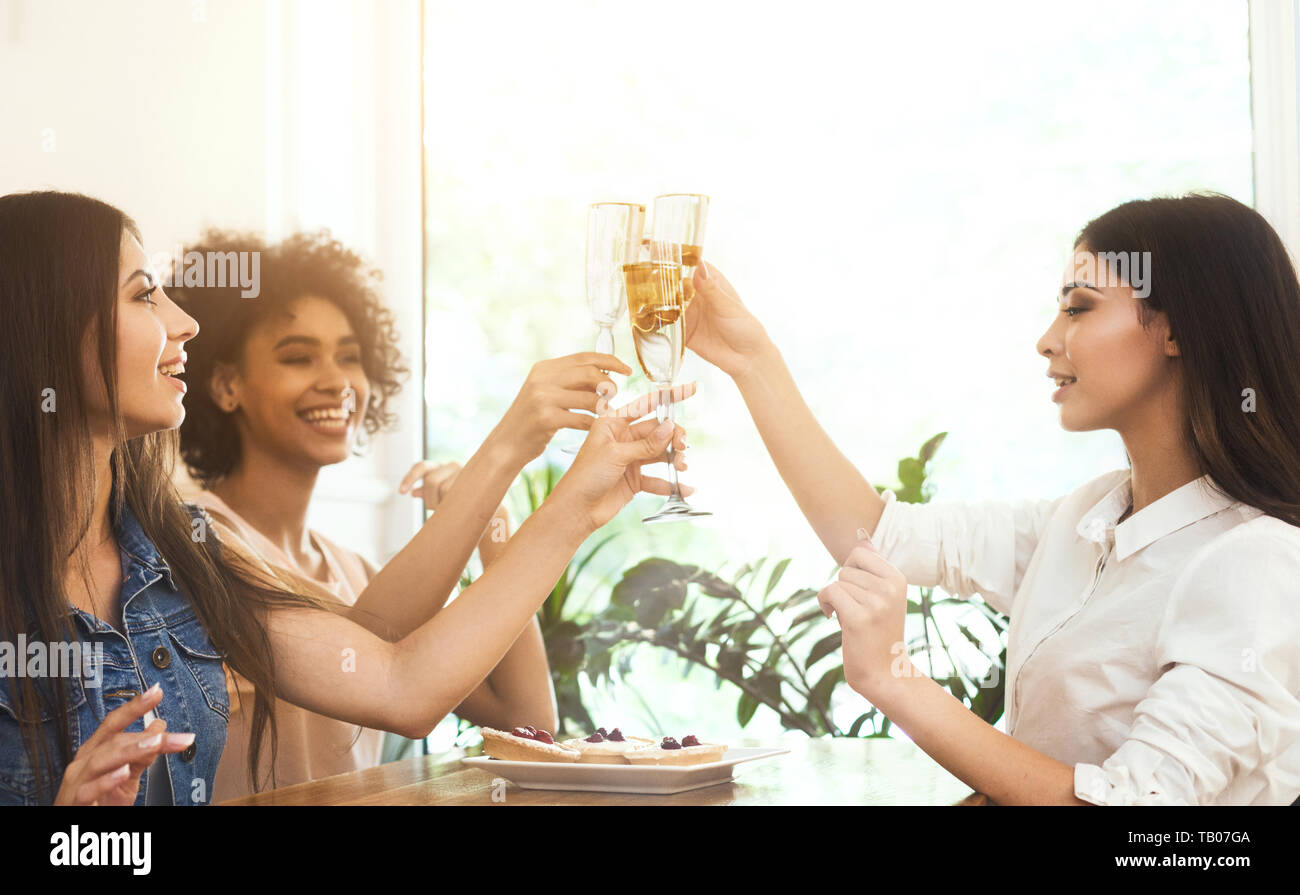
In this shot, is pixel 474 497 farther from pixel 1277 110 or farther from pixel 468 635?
pixel 1277 110

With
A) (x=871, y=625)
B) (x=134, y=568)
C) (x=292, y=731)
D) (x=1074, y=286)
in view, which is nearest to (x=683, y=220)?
(x=871, y=625)

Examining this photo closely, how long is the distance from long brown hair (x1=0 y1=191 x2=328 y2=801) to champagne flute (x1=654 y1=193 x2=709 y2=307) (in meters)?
0.80

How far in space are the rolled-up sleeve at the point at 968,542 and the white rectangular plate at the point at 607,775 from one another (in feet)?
2.23

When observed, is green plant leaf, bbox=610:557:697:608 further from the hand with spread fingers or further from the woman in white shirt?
the hand with spread fingers

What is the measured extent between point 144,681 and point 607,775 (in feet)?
2.34

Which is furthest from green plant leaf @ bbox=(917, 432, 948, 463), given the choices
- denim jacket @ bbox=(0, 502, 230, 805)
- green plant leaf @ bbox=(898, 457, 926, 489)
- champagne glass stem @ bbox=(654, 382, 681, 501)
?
denim jacket @ bbox=(0, 502, 230, 805)

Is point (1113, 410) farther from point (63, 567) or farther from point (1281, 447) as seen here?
point (63, 567)

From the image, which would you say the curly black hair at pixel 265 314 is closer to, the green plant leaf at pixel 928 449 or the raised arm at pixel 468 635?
the raised arm at pixel 468 635

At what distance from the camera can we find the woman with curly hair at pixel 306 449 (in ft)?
7.37

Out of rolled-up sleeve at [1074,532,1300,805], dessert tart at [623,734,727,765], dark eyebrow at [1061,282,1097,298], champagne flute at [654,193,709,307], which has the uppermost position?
champagne flute at [654,193,709,307]

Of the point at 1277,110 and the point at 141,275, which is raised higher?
the point at 1277,110

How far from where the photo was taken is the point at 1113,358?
1.82 meters

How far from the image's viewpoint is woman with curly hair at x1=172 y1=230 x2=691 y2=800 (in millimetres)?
2246
